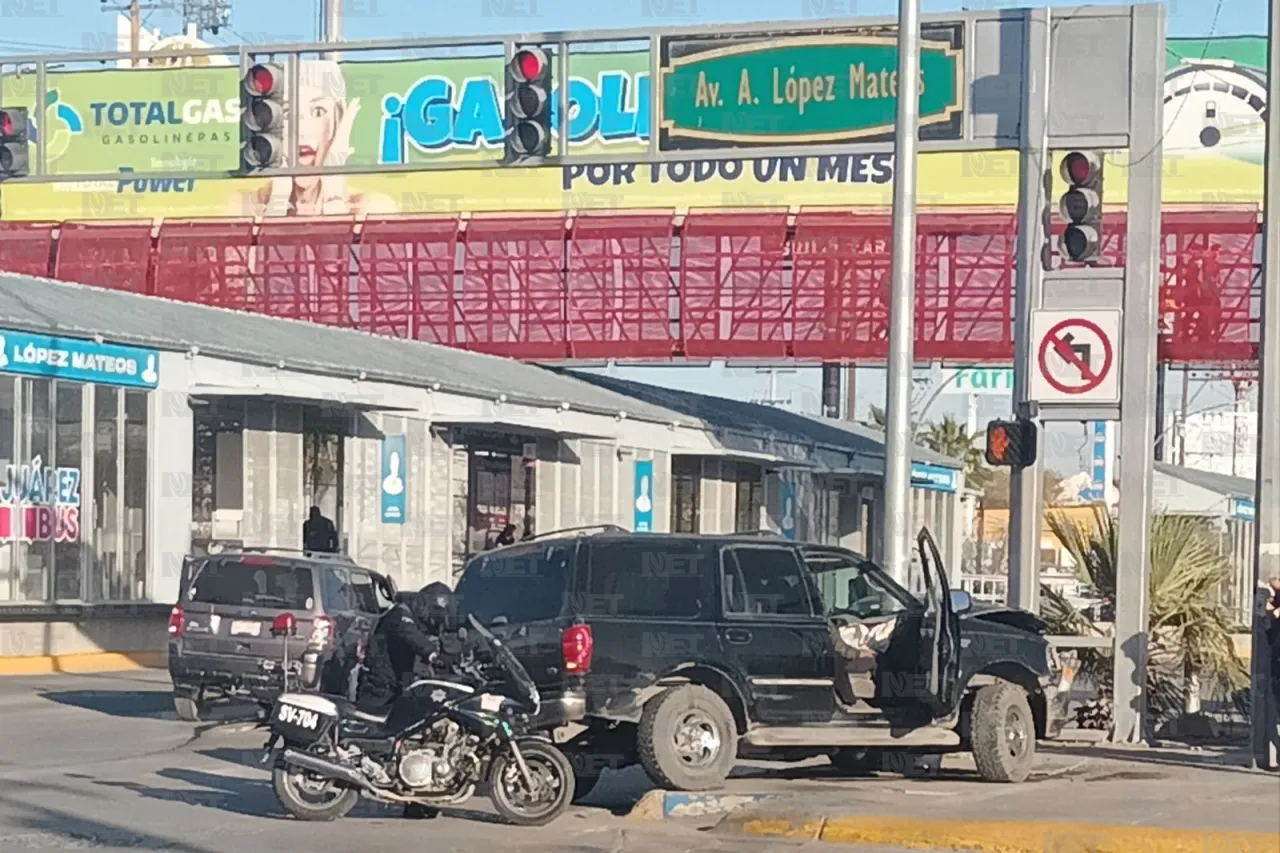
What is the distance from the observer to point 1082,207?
61.0 ft

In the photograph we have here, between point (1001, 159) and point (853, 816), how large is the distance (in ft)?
113

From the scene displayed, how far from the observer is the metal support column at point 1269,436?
1622 cm

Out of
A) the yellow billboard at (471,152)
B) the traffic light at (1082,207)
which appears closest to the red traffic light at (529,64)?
the yellow billboard at (471,152)

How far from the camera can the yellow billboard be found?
31219mm

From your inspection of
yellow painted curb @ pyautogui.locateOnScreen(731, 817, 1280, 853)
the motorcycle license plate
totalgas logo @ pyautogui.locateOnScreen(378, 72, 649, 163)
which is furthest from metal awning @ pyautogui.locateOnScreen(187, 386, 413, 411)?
yellow painted curb @ pyautogui.locateOnScreen(731, 817, 1280, 853)

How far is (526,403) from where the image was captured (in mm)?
37062

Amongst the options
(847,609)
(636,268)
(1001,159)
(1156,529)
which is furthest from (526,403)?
(847,609)

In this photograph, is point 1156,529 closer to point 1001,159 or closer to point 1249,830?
point 1249,830

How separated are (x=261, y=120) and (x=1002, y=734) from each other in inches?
429

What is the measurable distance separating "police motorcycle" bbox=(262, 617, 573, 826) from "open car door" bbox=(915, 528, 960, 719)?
3034mm

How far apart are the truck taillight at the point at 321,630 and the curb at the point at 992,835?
792 centimetres

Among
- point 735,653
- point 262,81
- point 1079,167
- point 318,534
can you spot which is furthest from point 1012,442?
point 318,534

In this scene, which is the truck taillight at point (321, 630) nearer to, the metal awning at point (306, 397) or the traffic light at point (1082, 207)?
the traffic light at point (1082, 207)

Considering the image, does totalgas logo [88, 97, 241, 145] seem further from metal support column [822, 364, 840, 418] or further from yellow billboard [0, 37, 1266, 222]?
metal support column [822, 364, 840, 418]
